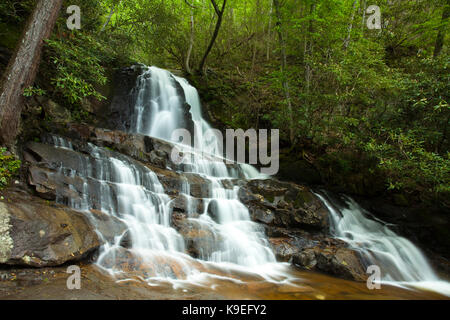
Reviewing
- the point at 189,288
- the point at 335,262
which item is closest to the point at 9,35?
the point at 189,288

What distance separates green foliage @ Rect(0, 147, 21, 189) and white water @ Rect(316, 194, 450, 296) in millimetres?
7874

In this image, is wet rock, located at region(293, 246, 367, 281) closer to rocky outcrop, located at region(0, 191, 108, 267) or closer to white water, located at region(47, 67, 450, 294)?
white water, located at region(47, 67, 450, 294)

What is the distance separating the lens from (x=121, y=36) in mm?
11336

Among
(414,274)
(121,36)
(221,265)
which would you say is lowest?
(414,274)

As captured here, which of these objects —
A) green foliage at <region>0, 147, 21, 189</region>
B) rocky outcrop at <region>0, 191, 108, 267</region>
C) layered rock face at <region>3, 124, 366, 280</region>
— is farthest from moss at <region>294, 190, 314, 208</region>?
green foliage at <region>0, 147, 21, 189</region>

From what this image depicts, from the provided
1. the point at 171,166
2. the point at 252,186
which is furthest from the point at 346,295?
the point at 171,166

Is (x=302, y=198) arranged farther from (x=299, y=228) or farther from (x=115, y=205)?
(x=115, y=205)

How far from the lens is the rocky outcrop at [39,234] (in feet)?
12.1

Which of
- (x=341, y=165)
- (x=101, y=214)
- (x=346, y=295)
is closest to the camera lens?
(x=346, y=295)

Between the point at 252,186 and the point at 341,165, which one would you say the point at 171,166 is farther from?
the point at 341,165

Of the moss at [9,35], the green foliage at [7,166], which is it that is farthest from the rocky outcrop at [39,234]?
the moss at [9,35]

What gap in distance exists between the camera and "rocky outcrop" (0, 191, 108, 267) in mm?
3701

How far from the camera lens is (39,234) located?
4008 mm
